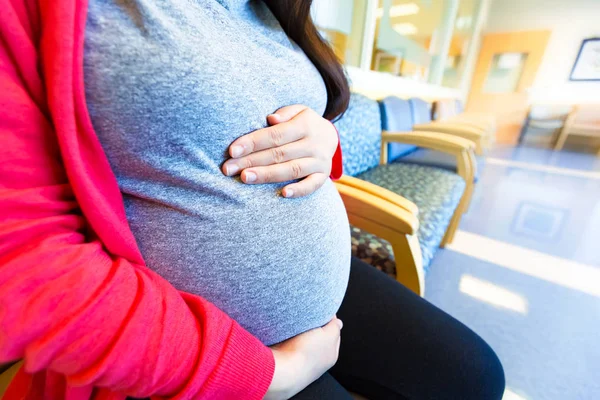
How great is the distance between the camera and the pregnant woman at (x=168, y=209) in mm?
243

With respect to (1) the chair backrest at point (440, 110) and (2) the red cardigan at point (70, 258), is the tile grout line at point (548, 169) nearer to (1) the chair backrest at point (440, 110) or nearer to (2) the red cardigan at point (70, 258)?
(1) the chair backrest at point (440, 110)

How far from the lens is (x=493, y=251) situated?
1.60 m

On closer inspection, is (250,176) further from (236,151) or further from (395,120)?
(395,120)

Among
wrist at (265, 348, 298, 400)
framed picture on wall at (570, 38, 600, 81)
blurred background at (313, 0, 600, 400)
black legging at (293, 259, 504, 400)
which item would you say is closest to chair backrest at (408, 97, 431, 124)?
blurred background at (313, 0, 600, 400)

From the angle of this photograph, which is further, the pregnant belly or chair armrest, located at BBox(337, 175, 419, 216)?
chair armrest, located at BBox(337, 175, 419, 216)

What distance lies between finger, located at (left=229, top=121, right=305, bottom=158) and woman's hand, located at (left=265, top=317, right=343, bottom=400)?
0.31 meters

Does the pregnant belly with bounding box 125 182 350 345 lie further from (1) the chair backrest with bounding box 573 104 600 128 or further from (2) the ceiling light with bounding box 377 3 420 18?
(1) the chair backrest with bounding box 573 104 600 128

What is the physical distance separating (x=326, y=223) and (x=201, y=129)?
25cm

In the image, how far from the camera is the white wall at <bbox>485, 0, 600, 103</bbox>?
466 centimetres

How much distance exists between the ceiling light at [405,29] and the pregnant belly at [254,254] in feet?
9.34

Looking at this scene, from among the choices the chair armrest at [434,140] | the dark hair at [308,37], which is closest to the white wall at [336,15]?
the chair armrest at [434,140]

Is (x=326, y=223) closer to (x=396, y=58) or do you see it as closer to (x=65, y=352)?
(x=65, y=352)

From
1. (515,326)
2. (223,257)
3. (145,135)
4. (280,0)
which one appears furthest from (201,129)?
(515,326)

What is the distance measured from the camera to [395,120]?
1.86 metres
